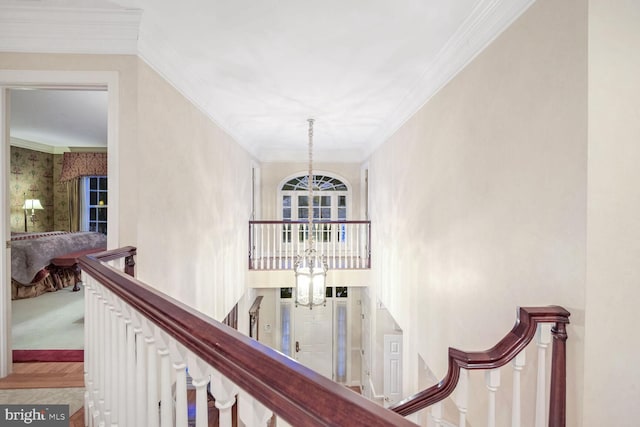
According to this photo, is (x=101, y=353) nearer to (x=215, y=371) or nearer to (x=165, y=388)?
(x=165, y=388)

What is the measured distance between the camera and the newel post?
4.15 ft

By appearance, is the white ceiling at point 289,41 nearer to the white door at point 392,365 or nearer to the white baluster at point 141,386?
the white baluster at point 141,386

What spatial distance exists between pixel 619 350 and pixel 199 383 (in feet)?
5.26

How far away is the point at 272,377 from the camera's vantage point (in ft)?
1.75

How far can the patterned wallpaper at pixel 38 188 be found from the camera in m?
6.02

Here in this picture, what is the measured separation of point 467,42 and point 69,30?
2.63 meters

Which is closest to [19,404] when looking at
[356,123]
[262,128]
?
[262,128]

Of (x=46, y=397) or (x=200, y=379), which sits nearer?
(x=200, y=379)

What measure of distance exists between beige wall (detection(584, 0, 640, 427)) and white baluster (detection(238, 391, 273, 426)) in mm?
1348

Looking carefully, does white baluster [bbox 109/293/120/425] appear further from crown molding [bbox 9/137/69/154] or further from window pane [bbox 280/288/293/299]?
crown molding [bbox 9/137/69/154]

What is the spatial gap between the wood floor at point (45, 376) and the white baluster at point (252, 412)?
1715mm

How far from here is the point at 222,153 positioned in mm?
4121

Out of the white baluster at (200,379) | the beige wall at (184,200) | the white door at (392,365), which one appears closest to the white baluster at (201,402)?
the white baluster at (200,379)

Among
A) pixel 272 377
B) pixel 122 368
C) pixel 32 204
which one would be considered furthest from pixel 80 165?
pixel 272 377
